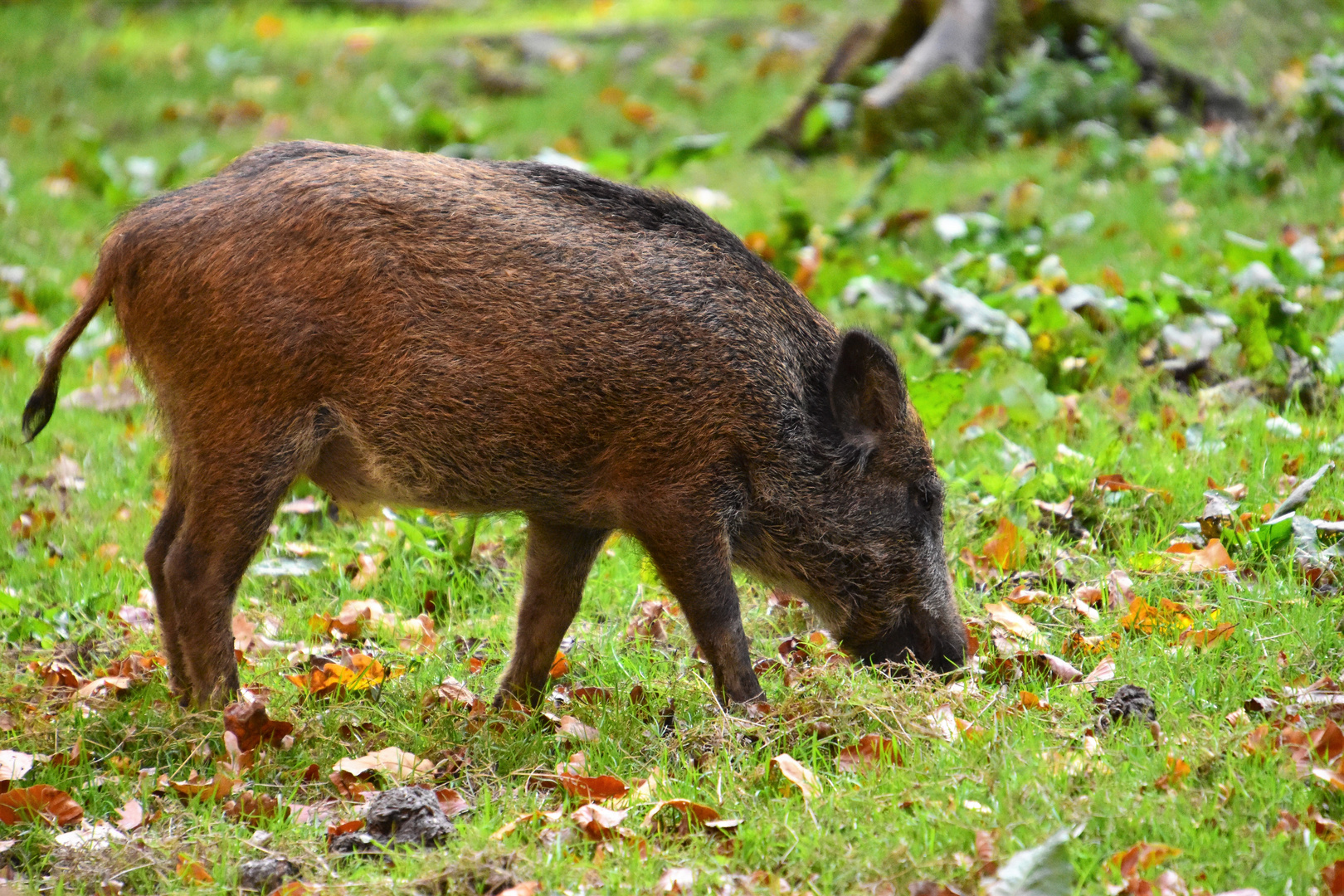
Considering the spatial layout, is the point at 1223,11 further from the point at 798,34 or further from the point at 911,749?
the point at 911,749

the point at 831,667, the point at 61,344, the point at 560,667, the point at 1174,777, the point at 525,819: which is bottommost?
the point at 560,667

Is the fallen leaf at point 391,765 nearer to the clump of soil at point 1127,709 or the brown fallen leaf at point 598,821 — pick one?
the brown fallen leaf at point 598,821

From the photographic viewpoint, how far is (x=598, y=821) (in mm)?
3014

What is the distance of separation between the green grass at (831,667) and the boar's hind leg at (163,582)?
83 millimetres

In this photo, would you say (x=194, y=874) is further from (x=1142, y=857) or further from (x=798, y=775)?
(x=1142, y=857)

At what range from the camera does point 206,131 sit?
10641 millimetres

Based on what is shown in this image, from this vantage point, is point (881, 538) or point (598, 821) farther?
point (881, 538)

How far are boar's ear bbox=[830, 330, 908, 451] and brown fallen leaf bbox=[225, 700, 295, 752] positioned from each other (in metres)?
1.74

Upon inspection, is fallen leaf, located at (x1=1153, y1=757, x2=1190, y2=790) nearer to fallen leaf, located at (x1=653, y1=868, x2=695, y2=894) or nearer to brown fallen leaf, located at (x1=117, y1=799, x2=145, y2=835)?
fallen leaf, located at (x1=653, y1=868, x2=695, y2=894)

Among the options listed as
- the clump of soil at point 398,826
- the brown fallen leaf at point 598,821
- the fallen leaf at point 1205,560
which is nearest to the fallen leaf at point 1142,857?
the brown fallen leaf at point 598,821

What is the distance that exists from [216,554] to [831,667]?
172cm

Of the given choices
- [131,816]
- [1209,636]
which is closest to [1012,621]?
[1209,636]

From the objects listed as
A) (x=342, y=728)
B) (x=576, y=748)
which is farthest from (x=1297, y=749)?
(x=342, y=728)

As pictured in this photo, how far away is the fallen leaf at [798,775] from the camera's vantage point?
3.10 m
